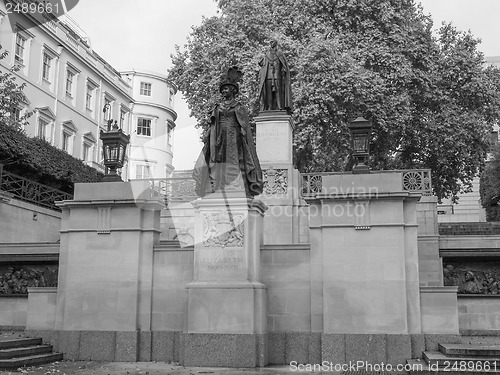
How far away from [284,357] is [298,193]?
7.86m

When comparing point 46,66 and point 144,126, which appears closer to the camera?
point 46,66

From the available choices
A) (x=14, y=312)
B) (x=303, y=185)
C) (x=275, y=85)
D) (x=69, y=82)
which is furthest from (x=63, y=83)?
(x=14, y=312)

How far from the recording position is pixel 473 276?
14.2 metres

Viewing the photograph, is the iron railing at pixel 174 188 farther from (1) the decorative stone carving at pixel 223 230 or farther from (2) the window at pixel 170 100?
(2) the window at pixel 170 100

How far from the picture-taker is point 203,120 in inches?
1134

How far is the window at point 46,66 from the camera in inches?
1528

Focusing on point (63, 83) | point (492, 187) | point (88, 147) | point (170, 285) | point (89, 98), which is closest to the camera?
point (170, 285)

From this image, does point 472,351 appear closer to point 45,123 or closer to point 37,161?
point 37,161

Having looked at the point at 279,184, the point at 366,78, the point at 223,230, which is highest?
the point at 366,78

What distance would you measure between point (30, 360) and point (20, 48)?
29.4 m

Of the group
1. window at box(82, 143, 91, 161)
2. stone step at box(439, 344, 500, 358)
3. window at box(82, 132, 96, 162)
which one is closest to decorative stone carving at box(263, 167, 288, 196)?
stone step at box(439, 344, 500, 358)

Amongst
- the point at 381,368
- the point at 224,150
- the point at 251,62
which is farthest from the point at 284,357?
the point at 251,62

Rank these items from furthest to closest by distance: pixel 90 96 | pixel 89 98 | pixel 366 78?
pixel 90 96 < pixel 89 98 < pixel 366 78

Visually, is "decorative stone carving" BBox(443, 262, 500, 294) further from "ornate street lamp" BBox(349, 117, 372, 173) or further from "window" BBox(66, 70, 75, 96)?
"window" BBox(66, 70, 75, 96)
